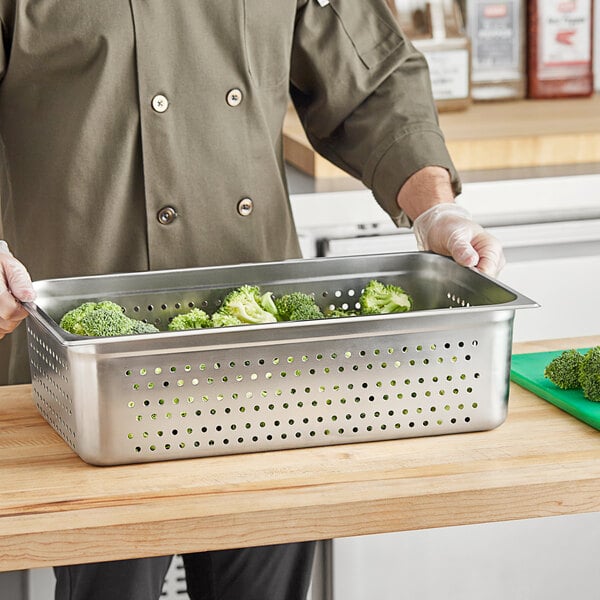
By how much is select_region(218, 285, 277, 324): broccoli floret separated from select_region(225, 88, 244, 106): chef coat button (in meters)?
0.36

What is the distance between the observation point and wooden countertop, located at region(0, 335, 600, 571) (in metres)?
1.02

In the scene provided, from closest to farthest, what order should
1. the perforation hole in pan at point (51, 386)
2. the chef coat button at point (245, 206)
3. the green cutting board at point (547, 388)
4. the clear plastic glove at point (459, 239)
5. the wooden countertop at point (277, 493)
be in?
1. the wooden countertop at point (277, 493)
2. the perforation hole in pan at point (51, 386)
3. the green cutting board at point (547, 388)
4. the clear plastic glove at point (459, 239)
5. the chef coat button at point (245, 206)

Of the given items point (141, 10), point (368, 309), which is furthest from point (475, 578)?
point (141, 10)

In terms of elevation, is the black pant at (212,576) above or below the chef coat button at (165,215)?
below

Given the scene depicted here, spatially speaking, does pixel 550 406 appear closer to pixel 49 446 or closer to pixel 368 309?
pixel 368 309

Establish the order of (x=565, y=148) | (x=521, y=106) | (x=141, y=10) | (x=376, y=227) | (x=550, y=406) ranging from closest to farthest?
(x=550, y=406), (x=141, y=10), (x=376, y=227), (x=565, y=148), (x=521, y=106)

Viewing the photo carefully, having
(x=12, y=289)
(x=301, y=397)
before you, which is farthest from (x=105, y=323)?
(x=301, y=397)

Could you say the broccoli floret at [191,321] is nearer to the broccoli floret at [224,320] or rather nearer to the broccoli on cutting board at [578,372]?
the broccoli floret at [224,320]

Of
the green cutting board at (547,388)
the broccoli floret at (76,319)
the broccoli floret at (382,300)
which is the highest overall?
the broccoli floret at (76,319)

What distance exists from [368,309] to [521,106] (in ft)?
5.42

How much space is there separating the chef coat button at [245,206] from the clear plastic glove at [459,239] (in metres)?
0.24

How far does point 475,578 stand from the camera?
1.96 meters

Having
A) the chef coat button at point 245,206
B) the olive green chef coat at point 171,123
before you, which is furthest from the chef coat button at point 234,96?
the chef coat button at point 245,206

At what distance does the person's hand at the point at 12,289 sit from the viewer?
1.19 metres
